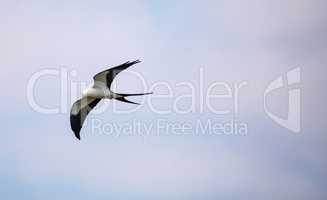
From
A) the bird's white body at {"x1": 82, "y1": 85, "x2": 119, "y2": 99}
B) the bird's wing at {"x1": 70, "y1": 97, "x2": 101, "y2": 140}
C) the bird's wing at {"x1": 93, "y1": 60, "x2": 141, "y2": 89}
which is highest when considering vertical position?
the bird's wing at {"x1": 93, "y1": 60, "x2": 141, "y2": 89}

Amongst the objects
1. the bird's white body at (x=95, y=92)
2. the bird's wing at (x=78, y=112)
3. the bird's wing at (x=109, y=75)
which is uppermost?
the bird's wing at (x=109, y=75)

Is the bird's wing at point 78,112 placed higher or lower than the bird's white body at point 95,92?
lower

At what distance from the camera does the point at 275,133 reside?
109 inches

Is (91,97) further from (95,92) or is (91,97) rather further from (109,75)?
(109,75)

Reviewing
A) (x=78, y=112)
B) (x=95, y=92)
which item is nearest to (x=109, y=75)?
(x=95, y=92)

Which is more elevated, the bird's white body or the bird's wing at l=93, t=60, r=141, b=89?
the bird's wing at l=93, t=60, r=141, b=89

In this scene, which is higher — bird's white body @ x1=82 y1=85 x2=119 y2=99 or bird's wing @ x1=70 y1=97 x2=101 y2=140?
bird's white body @ x1=82 y1=85 x2=119 y2=99

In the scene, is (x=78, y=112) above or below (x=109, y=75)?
below

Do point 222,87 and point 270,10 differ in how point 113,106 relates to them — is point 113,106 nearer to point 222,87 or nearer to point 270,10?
point 222,87

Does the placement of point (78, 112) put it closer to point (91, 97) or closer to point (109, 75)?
point (91, 97)

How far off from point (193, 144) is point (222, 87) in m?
0.31

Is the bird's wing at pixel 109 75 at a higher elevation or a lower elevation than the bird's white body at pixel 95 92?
higher

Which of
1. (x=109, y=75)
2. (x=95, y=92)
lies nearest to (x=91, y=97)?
(x=95, y=92)

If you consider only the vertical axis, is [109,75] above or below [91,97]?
above
